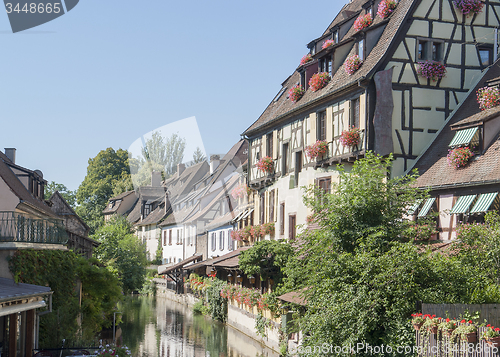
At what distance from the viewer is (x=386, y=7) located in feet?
64.7

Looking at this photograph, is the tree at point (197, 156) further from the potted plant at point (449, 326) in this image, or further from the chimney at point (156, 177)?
the potted plant at point (449, 326)

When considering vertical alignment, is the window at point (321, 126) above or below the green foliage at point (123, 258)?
above

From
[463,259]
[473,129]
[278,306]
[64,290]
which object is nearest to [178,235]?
[278,306]

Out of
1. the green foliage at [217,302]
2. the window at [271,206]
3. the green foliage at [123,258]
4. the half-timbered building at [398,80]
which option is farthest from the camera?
the green foliage at [123,258]

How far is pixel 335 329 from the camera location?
40.0ft

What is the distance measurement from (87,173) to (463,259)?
64.8m

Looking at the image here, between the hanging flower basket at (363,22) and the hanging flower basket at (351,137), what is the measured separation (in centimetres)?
452

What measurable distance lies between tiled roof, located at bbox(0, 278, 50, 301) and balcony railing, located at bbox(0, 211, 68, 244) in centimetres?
102

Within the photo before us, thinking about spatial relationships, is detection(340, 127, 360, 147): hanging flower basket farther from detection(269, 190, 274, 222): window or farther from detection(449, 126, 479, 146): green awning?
detection(269, 190, 274, 222): window

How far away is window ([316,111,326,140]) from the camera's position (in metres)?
21.2

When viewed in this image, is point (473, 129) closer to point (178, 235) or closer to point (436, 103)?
point (436, 103)

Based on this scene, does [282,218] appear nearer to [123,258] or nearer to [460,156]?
[460,156]

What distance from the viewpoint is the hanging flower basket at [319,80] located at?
2188cm

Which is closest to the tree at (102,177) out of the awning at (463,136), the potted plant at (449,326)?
the awning at (463,136)
